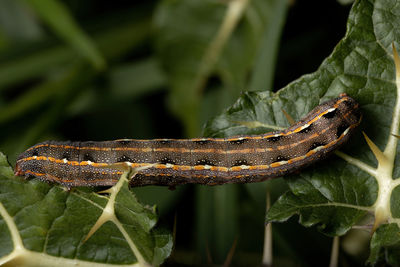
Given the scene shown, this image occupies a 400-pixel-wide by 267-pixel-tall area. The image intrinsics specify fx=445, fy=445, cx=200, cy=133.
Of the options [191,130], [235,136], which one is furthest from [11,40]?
[235,136]

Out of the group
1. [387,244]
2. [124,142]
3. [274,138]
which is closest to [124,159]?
[124,142]

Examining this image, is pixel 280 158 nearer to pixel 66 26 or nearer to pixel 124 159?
pixel 124 159

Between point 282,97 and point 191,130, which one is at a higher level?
point 191,130

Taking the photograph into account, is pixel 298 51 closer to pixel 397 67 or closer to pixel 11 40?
pixel 397 67

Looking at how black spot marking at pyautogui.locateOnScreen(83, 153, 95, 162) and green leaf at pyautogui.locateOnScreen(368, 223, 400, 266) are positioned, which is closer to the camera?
green leaf at pyautogui.locateOnScreen(368, 223, 400, 266)

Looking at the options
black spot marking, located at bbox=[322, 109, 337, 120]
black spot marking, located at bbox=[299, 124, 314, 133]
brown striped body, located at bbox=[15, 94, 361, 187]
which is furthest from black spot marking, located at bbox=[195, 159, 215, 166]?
black spot marking, located at bbox=[322, 109, 337, 120]

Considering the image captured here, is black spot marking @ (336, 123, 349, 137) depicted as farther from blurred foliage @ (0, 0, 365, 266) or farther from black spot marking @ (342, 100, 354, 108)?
blurred foliage @ (0, 0, 365, 266)
